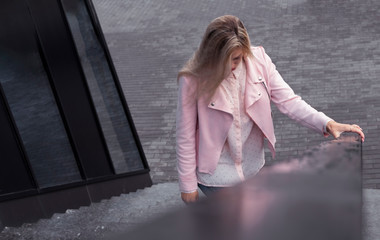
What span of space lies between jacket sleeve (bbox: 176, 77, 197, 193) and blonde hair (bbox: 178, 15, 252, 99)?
0.06 metres

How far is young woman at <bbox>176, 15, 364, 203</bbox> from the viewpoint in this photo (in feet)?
9.76

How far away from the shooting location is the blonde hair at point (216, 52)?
274 centimetres

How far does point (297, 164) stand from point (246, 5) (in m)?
13.3

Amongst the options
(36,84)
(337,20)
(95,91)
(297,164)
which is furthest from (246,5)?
(297,164)

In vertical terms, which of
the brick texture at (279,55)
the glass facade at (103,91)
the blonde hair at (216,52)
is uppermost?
the blonde hair at (216,52)

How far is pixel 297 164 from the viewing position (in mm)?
1974

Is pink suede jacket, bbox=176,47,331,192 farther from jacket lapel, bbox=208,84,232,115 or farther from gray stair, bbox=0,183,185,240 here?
gray stair, bbox=0,183,185,240

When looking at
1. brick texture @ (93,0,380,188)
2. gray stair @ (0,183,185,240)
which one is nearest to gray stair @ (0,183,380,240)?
gray stair @ (0,183,185,240)

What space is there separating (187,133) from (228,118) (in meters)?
0.24

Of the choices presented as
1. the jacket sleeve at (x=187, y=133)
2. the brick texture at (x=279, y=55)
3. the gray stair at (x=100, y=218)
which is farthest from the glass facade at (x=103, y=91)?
the jacket sleeve at (x=187, y=133)

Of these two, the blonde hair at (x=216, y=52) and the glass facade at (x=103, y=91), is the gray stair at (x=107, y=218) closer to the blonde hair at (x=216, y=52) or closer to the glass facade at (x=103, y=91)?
the glass facade at (x=103, y=91)

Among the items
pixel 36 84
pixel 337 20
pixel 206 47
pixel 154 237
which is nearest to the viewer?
pixel 154 237

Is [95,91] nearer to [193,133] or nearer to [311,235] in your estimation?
[193,133]

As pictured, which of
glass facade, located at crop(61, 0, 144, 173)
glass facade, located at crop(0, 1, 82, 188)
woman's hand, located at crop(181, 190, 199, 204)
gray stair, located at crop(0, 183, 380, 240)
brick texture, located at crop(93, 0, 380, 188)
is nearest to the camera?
woman's hand, located at crop(181, 190, 199, 204)
